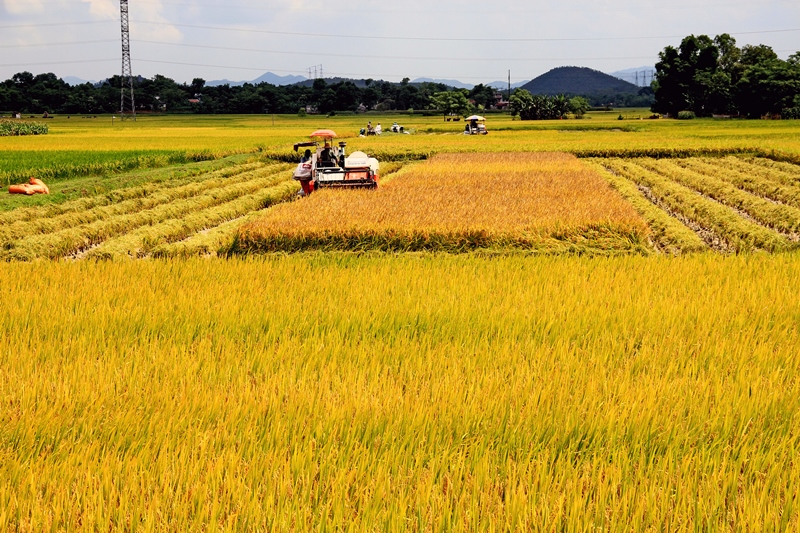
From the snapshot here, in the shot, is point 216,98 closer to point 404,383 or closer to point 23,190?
point 23,190

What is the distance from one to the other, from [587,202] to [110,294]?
9996mm

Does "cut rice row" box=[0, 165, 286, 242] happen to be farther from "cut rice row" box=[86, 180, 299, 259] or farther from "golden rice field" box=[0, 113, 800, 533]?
"cut rice row" box=[86, 180, 299, 259]

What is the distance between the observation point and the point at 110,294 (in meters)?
7.10

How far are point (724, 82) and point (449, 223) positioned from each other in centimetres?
7773

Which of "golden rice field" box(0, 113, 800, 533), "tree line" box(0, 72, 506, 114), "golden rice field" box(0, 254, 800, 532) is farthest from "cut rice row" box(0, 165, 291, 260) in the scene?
"tree line" box(0, 72, 506, 114)

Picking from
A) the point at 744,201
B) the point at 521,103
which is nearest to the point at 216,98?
the point at 521,103

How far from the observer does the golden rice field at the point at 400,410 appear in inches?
111

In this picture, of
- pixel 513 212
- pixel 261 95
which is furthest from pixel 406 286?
pixel 261 95

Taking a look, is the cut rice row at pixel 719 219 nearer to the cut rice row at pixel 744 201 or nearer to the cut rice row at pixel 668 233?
the cut rice row at pixel 744 201

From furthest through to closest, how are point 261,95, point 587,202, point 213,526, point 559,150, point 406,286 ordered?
point 261,95 < point 559,150 < point 587,202 < point 406,286 < point 213,526

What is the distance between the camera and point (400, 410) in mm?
3748

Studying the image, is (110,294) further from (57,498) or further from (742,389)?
(742,389)

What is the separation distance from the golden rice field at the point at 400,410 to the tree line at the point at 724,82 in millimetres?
73951

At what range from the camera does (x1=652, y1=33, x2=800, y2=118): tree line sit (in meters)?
70.0
